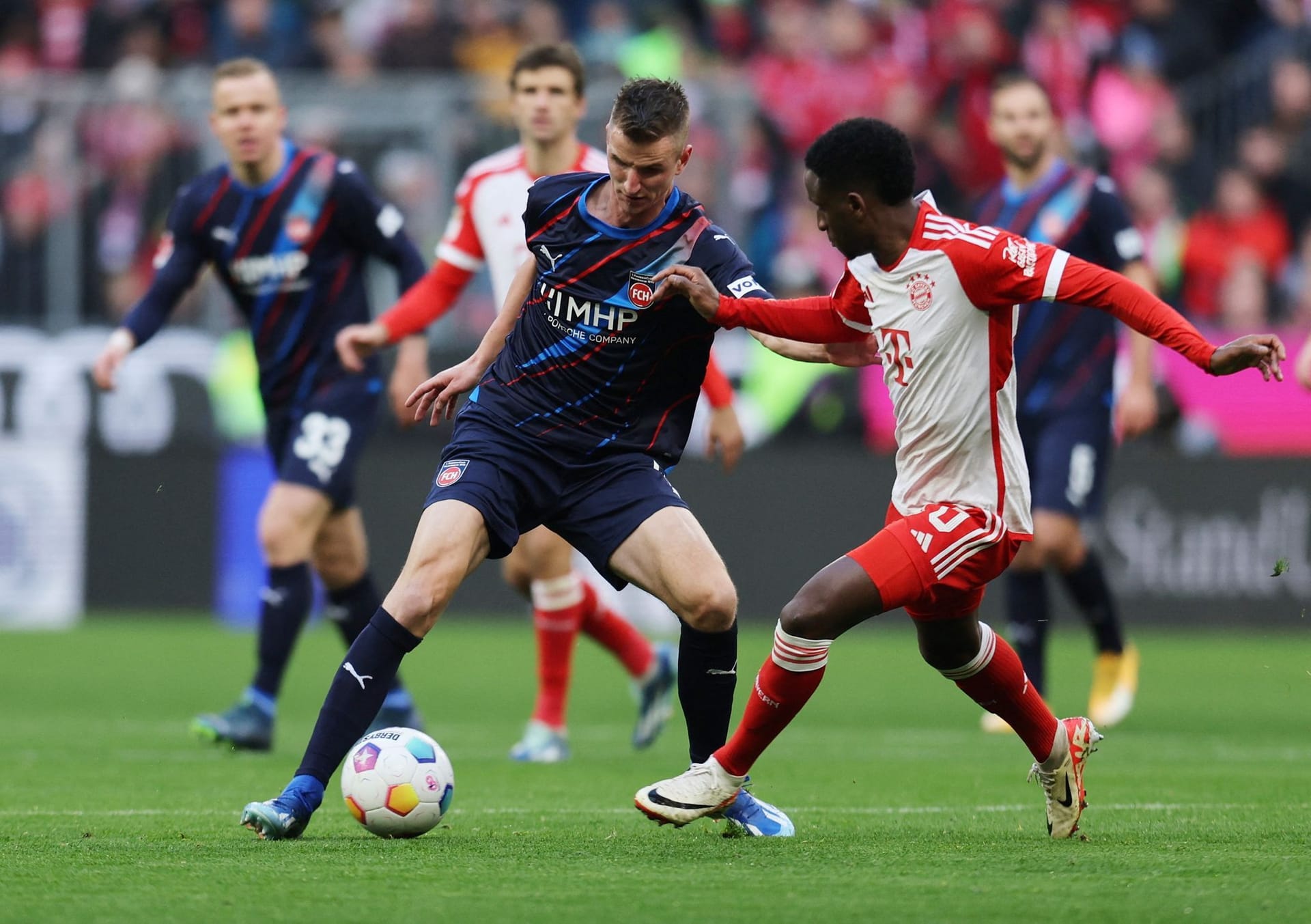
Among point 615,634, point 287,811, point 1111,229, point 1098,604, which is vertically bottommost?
point 287,811

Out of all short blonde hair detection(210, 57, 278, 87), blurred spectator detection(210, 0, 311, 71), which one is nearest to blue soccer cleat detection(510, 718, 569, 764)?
short blonde hair detection(210, 57, 278, 87)

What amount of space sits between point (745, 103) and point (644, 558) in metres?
9.95

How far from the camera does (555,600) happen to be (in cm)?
798

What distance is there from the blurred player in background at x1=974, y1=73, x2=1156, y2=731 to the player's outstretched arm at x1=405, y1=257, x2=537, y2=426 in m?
3.22

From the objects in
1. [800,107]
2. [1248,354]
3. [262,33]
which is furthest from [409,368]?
[262,33]

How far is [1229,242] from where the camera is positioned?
1470cm

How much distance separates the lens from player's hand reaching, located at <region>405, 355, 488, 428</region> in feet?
18.1

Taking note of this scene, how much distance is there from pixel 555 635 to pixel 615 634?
36cm

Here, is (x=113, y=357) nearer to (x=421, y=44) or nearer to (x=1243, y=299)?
(x=1243, y=299)

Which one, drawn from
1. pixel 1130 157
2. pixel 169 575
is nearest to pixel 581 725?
pixel 169 575

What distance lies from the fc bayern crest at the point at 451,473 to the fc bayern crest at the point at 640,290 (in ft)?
2.15

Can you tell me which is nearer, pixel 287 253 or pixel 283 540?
pixel 283 540

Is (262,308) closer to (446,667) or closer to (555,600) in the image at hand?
(555,600)

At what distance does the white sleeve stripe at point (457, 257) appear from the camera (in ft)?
24.9
